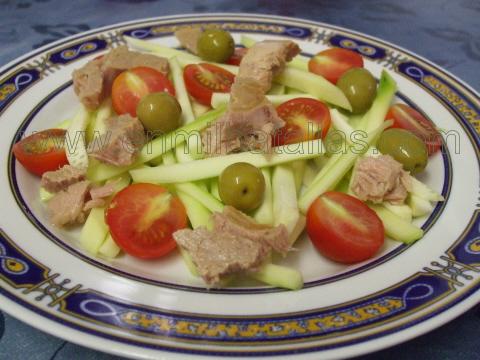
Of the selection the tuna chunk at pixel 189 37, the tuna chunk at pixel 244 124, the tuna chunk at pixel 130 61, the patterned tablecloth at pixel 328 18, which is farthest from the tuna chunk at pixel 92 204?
the patterned tablecloth at pixel 328 18

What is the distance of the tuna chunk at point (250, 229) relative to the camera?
2.12 metres

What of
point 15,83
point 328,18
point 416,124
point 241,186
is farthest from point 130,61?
point 328,18

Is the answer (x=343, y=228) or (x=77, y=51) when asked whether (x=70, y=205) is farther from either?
(x=77, y=51)

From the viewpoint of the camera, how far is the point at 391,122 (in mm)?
2867

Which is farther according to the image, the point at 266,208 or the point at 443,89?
the point at 443,89

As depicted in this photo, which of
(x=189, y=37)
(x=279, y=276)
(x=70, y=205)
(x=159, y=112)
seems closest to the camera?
(x=279, y=276)

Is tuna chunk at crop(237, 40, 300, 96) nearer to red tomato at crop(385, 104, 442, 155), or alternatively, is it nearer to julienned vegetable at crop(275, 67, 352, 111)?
julienned vegetable at crop(275, 67, 352, 111)

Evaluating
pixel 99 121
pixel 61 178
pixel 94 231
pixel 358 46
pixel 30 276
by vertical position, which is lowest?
pixel 30 276

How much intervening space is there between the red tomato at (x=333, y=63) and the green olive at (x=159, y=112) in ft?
3.88

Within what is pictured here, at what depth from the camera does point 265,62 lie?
114 inches

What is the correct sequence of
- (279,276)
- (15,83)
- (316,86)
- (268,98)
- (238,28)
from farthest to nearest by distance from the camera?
(238,28) < (15,83) < (316,86) < (268,98) < (279,276)

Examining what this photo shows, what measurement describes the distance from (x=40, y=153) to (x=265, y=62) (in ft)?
4.76

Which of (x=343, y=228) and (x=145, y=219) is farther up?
(x=343, y=228)

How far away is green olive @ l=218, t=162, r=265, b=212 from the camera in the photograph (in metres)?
2.33
